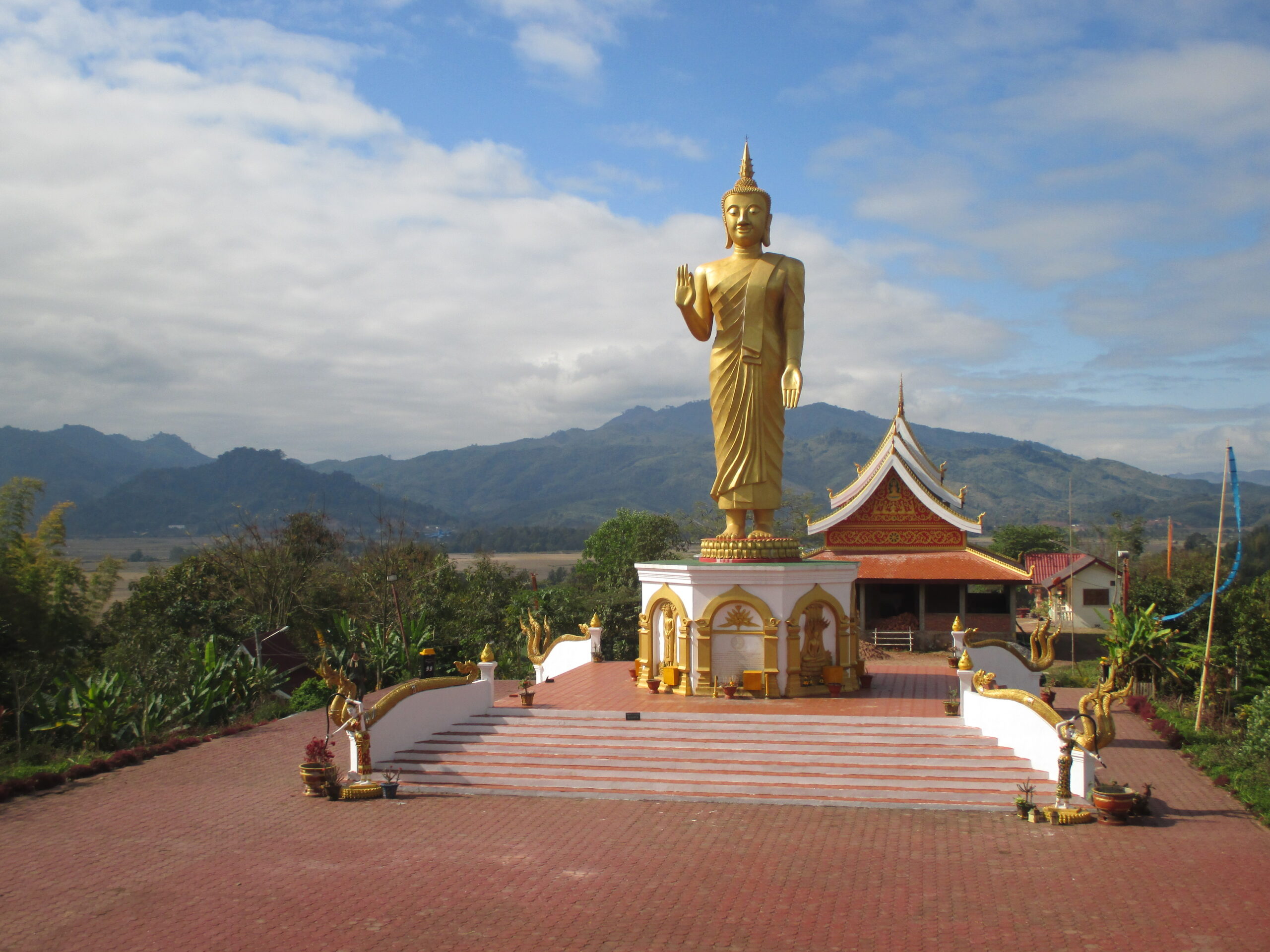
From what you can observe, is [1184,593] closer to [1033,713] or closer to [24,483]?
[1033,713]

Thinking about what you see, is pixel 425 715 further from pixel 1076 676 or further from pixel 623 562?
pixel 623 562

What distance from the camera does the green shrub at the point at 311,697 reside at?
67.5ft

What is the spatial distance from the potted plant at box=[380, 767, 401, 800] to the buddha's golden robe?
23.9 feet

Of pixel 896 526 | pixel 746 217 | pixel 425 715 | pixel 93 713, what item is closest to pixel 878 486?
pixel 896 526

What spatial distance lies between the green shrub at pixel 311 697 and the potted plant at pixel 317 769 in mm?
7096

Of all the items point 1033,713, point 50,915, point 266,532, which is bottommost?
point 50,915

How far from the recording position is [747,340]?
17.3 metres

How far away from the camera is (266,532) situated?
39531 millimetres

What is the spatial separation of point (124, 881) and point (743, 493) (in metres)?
11.2

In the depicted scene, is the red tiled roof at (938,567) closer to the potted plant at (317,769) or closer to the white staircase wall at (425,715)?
the white staircase wall at (425,715)

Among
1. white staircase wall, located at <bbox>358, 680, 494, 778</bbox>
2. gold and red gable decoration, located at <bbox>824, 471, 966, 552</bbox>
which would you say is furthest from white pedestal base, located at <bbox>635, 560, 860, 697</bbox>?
gold and red gable decoration, located at <bbox>824, 471, 966, 552</bbox>

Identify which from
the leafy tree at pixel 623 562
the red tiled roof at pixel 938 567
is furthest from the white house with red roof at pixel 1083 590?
the leafy tree at pixel 623 562

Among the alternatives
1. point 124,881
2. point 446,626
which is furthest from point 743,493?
point 446,626

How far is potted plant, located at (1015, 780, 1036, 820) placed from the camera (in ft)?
38.1
